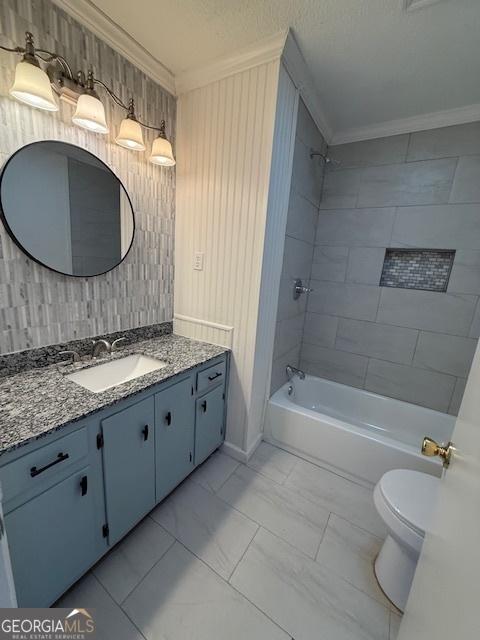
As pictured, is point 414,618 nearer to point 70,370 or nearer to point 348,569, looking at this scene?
point 348,569

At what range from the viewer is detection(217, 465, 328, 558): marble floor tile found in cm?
140

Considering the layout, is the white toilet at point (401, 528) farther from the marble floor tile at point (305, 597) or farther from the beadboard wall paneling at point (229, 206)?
the beadboard wall paneling at point (229, 206)

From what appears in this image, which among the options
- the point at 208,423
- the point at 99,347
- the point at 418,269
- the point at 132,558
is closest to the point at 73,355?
A: the point at 99,347

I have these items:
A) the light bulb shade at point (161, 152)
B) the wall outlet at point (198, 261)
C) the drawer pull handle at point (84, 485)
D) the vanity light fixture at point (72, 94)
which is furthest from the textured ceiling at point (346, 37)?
the drawer pull handle at point (84, 485)

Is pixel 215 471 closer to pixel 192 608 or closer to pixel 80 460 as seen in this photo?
pixel 192 608

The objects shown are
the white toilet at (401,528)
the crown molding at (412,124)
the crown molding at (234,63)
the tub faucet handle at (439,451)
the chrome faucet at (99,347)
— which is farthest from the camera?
the crown molding at (412,124)

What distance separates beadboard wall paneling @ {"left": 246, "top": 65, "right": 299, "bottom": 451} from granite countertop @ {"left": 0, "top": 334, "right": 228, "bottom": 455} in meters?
0.49

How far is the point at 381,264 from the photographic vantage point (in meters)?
2.17

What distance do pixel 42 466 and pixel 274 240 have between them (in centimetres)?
155

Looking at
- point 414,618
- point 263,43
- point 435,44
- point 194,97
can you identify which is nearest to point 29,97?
point 194,97

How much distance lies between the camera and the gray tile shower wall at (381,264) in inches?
73.3

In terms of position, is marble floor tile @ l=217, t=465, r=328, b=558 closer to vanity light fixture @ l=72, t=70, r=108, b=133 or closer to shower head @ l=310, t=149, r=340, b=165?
vanity light fixture @ l=72, t=70, r=108, b=133

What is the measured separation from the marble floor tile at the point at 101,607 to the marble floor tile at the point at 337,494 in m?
1.03

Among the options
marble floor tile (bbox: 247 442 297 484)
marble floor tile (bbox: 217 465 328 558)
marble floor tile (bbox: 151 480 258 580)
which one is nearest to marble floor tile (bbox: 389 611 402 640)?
marble floor tile (bbox: 217 465 328 558)
